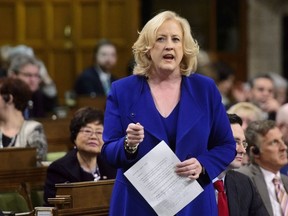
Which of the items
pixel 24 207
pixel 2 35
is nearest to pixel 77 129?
pixel 24 207

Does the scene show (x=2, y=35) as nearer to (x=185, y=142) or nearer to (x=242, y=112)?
Result: (x=242, y=112)

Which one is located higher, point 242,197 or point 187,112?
point 187,112

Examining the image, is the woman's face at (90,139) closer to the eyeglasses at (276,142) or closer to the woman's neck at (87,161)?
the woman's neck at (87,161)

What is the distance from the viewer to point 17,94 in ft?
26.5

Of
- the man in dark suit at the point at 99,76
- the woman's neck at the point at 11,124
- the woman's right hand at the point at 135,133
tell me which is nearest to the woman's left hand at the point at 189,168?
the woman's right hand at the point at 135,133

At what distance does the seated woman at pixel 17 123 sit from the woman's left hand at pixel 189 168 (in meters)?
2.73

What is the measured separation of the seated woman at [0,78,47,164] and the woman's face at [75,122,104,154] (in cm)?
71

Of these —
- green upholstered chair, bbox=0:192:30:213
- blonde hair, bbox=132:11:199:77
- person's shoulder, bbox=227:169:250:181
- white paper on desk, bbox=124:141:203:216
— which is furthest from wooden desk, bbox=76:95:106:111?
white paper on desk, bbox=124:141:203:216

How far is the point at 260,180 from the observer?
23.3 ft

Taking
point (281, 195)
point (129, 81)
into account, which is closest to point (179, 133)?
point (129, 81)

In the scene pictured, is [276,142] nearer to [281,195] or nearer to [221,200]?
[281,195]

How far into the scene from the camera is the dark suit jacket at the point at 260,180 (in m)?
7.01

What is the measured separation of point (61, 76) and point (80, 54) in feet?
1.32

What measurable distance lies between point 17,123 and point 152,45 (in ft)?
9.36
